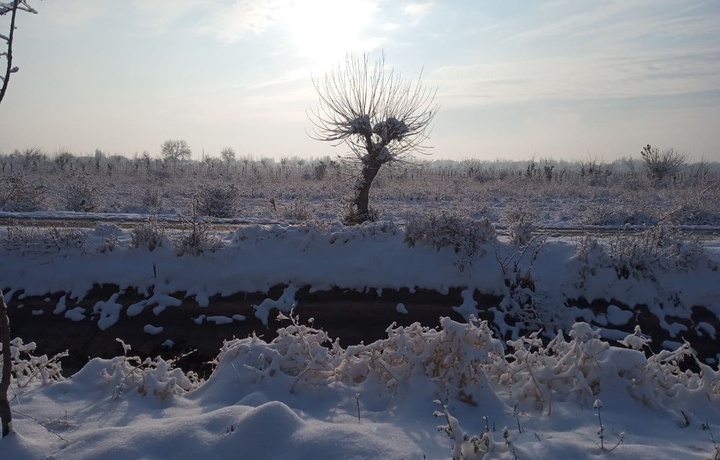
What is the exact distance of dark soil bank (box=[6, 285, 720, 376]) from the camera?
1016 centimetres

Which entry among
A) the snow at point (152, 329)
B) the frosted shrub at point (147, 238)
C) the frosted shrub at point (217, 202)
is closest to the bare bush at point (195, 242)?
the frosted shrub at point (147, 238)

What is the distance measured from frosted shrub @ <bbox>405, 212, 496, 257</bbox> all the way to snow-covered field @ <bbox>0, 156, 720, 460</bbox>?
0.19 feet

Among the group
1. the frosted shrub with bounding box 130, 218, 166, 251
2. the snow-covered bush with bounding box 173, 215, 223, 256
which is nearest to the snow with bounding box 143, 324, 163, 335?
the snow-covered bush with bounding box 173, 215, 223, 256

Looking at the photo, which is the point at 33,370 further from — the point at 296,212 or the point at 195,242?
the point at 296,212

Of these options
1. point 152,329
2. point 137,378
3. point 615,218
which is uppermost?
point 615,218

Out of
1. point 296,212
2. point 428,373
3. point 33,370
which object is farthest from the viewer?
point 296,212

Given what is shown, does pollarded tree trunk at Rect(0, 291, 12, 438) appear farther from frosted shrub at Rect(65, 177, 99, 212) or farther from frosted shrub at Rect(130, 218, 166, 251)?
frosted shrub at Rect(65, 177, 99, 212)

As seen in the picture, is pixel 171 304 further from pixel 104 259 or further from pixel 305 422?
pixel 305 422

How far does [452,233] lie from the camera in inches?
466

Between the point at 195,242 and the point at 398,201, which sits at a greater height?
the point at 398,201

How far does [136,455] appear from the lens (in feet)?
12.8

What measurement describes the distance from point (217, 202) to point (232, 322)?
12542 millimetres

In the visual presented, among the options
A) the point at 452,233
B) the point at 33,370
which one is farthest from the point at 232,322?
the point at 33,370

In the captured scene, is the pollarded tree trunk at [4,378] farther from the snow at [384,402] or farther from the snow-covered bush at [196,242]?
the snow-covered bush at [196,242]
